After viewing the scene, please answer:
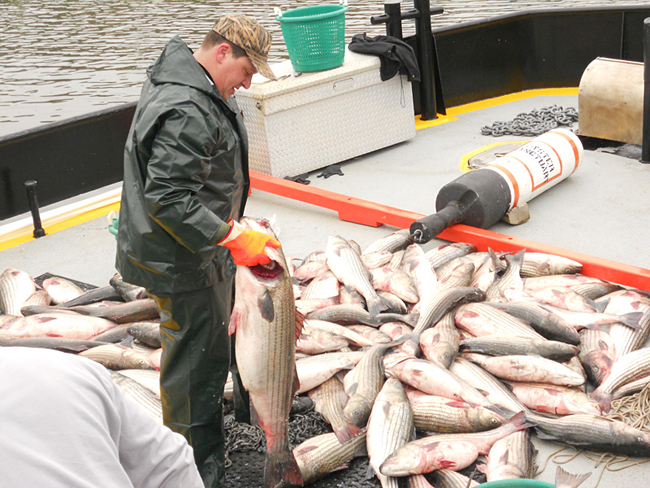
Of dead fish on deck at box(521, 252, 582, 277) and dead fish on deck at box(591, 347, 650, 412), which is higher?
dead fish on deck at box(521, 252, 582, 277)

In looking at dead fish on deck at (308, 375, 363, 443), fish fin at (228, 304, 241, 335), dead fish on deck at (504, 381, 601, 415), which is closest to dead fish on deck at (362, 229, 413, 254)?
dead fish on deck at (308, 375, 363, 443)

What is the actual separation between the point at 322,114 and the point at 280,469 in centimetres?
446

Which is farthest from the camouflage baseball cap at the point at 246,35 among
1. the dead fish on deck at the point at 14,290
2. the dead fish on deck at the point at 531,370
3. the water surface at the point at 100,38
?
the water surface at the point at 100,38

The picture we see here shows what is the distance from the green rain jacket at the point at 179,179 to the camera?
2812 mm

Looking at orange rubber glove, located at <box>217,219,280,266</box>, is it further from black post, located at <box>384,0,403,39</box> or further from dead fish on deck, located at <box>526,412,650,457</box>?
black post, located at <box>384,0,403,39</box>

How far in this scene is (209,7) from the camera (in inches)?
668

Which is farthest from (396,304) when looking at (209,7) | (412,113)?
(209,7)

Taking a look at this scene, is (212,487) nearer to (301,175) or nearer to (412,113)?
(301,175)

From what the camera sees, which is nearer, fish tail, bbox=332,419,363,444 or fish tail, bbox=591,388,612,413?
fish tail, bbox=332,419,363,444

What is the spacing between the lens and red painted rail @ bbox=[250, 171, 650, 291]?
4.54m

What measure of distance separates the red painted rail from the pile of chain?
8.12ft

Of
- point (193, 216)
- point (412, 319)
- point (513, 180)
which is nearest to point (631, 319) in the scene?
point (412, 319)

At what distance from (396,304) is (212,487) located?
181 centimetres

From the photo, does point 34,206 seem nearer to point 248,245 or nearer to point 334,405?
point 334,405
